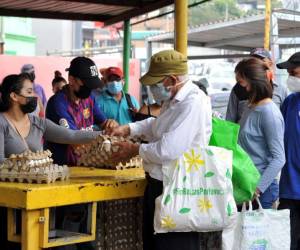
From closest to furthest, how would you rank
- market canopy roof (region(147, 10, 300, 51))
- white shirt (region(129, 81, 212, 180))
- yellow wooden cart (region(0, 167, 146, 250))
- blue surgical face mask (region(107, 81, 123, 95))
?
yellow wooden cart (region(0, 167, 146, 250)) < white shirt (region(129, 81, 212, 180)) < blue surgical face mask (region(107, 81, 123, 95)) < market canopy roof (region(147, 10, 300, 51))

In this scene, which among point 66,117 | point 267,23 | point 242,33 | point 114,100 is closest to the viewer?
point 66,117

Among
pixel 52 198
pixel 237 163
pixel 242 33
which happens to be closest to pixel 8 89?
pixel 52 198

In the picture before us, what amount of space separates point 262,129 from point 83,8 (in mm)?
5524

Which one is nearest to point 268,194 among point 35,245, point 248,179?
point 248,179

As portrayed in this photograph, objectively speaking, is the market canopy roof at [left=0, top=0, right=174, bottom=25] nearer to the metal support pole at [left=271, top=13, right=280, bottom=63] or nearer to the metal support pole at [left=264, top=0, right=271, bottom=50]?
the metal support pole at [left=264, top=0, right=271, bottom=50]

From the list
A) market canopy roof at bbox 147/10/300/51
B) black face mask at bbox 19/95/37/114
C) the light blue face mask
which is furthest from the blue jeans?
market canopy roof at bbox 147/10/300/51

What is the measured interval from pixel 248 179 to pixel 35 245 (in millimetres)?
1347

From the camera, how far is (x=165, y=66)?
3.76m

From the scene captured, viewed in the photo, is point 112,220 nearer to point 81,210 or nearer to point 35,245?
point 81,210

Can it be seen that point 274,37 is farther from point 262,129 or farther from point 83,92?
point 262,129

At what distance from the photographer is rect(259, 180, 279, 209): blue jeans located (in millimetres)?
4559

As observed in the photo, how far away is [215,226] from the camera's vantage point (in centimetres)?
370

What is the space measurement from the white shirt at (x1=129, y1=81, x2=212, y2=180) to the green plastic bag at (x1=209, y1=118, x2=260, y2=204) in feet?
0.60

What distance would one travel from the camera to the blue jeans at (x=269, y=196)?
15.0ft
